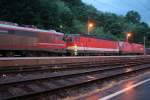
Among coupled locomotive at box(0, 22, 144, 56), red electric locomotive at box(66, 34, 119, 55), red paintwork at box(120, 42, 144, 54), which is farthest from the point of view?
red paintwork at box(120, 42, 144, 54)

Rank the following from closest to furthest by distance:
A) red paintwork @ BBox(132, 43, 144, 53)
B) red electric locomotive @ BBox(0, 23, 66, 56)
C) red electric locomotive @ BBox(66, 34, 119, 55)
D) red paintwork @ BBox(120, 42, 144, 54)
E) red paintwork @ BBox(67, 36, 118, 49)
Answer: red electric locomotive @ BBox(0, 23, 66, 56), red electric locomotive @ BBox(66, 34, 119, 55), red paintwork @ BBox(67, 36, 118, 49), red paintwork @ BBox(120, 42, 144, 54), red paintwork @ BBox(132, 43, 144, 53)

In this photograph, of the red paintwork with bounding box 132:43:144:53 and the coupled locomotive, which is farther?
the red paintwork with bounding box 132:43:144:53

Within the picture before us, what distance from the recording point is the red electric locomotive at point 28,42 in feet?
103

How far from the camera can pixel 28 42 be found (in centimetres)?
3466

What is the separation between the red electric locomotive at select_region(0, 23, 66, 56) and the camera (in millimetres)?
31522

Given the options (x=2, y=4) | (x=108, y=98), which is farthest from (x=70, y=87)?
(x=2, y=4)

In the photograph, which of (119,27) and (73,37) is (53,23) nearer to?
(73,37)

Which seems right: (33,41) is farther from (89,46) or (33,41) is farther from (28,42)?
(89,46)

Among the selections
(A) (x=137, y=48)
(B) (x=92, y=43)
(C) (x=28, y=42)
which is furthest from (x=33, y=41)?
(A) (x=137, y=48)

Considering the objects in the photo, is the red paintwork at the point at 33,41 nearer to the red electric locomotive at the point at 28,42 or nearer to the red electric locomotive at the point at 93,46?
the red electric locomotive at the point at 28,42

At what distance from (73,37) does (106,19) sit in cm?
7874

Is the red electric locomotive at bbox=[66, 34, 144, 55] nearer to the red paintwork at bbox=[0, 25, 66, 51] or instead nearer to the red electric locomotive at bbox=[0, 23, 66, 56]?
the red paintwork at bbox=[0, 25, 66, 51]

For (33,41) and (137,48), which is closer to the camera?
(33,41)

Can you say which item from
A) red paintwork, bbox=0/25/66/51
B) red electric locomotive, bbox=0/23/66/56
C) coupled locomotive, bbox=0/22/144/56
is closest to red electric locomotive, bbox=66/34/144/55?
coupled locomotive, bbox=0/22/144/56
